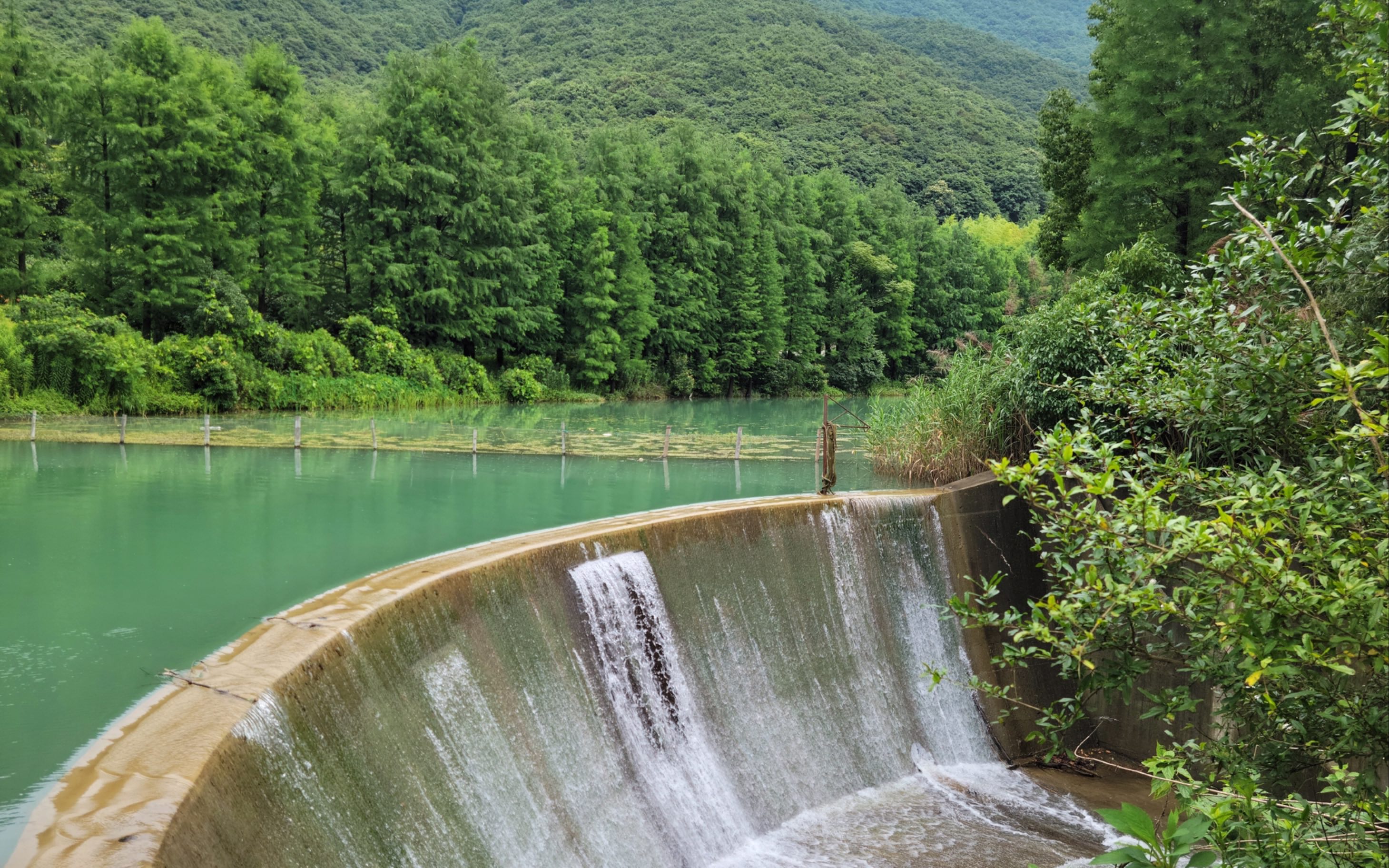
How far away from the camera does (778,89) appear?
84875mm

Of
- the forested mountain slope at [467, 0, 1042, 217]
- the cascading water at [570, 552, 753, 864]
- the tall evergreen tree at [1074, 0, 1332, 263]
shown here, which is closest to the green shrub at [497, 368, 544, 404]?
the tall evergreen tree at [1074, 0, 1332, 263]

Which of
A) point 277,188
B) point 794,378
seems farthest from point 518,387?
point 794,378

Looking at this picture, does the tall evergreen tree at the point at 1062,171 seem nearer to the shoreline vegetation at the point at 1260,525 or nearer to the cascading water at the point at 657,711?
the cascading water at the point at 657,711

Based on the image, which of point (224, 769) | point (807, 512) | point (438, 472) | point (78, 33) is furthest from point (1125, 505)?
point (78, 33)

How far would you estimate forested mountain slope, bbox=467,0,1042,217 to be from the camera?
76938mm

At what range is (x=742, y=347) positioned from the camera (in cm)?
4416

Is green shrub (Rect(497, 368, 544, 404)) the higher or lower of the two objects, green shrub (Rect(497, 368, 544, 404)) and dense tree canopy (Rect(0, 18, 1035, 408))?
the lower

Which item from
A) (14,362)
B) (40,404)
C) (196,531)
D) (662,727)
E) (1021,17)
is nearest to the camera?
(662,727)

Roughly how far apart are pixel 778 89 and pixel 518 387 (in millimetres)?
57801

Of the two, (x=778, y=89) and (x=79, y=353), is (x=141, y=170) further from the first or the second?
(x=778, y=89)

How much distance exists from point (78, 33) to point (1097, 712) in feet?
183

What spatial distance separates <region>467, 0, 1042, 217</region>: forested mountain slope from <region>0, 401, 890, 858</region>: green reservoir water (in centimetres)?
5358

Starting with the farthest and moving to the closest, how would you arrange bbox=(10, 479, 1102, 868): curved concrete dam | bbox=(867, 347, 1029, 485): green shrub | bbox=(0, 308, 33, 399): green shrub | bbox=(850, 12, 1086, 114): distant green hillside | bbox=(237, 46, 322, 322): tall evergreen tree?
bbox=(850, 12, 1086, 114): distant green hillside → bbox=(237, 46, 322, 322): tall evergreen tree → bbox=(0, 308, 33, 399): green shrub → bbox=(867, 347, 1029, 485): green shrub → bbox=(10, 479, 1102, 868): curved concrete dam

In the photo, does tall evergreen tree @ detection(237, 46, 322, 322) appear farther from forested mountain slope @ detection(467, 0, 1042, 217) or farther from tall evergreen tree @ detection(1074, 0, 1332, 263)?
forested mountain slope @ detection(467, 0, 1042, 217)
